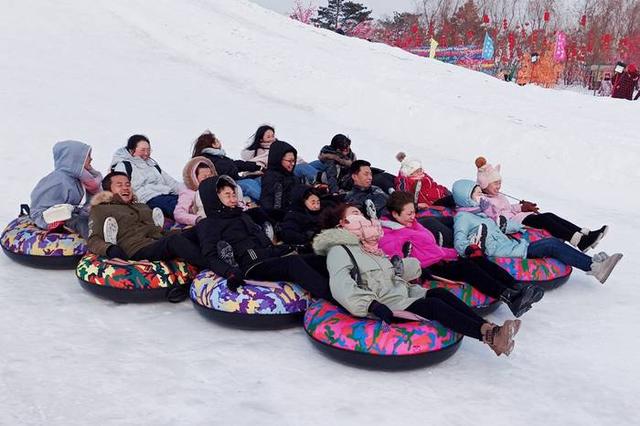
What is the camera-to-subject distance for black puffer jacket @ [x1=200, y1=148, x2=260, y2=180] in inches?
302

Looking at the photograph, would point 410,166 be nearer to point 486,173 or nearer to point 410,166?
point 410,166

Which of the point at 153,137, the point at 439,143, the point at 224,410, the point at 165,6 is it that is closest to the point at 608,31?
the point at 165,6

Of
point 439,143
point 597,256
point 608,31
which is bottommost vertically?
point 597,256

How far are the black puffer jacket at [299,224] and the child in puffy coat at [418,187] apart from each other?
5.10 feet

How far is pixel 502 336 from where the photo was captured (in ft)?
12.9

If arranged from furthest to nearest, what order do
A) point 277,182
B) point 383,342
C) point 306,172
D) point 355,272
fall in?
point 306,172 → point 277,182 → point 355,272 → point 383,342

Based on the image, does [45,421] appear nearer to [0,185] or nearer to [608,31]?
[0,185]

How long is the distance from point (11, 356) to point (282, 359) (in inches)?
70.1

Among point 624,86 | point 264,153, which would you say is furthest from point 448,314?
point 624,86

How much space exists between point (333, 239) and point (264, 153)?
4.04 m

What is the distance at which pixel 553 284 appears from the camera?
607 cm

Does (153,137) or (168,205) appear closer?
(168,205)

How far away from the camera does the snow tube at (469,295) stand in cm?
514

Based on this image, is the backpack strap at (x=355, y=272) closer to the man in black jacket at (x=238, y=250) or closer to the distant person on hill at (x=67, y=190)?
the man in black jacket at (x=238, y=250)
